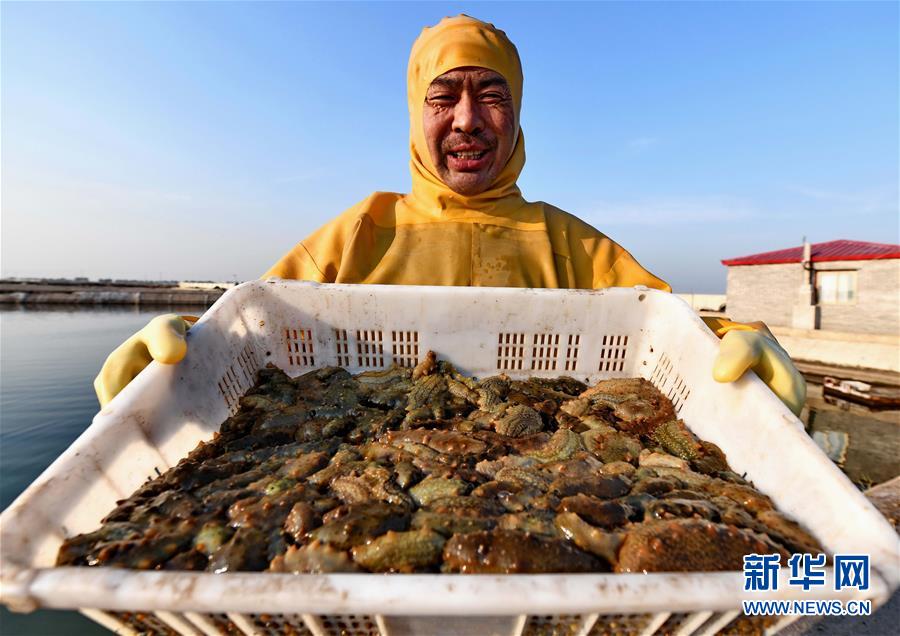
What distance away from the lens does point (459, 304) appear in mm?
2531

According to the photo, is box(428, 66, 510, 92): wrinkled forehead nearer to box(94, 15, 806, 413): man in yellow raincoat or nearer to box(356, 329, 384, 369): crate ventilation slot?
box(94, 15, 806, 413): man in yellow raincoat

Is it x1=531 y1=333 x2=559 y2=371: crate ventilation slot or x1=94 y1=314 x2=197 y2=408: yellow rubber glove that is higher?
x1=94 y1=314 x2=197 y2=408: yellow rubber glove

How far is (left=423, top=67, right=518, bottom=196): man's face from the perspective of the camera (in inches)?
108

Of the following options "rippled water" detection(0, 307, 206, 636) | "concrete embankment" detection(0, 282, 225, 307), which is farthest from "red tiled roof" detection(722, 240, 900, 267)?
"concrete embankment" detection(0, 282, 225, 307)

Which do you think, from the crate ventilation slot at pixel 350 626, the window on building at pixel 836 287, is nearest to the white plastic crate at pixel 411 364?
the crate ventilation slot at pixel 350 626

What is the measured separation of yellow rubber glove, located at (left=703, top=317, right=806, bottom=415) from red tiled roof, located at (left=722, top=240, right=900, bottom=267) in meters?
16.3

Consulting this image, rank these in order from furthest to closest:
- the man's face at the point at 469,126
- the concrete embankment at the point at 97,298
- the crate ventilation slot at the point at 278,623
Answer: the concrete embankment at the point at 97,298 < the man's face at the point at 469,126 < the crate ventilation slot at the point at 278,623

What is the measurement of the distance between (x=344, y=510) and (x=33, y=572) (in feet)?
2.63

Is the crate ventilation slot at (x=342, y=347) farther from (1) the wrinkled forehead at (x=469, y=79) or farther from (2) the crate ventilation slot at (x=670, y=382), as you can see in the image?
(2) the crate ventilation slot at (x=670, y=382)

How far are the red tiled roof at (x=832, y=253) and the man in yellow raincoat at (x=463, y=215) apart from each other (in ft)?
51.8

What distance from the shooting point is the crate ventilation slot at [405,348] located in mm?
2613

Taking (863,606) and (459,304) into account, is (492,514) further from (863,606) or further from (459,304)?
(459,304)

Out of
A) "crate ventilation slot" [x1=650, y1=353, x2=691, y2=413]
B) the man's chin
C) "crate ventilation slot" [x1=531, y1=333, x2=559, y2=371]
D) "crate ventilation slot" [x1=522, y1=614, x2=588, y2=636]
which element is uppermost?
the man's chin

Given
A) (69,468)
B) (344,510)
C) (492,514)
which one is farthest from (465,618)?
(69,468)
